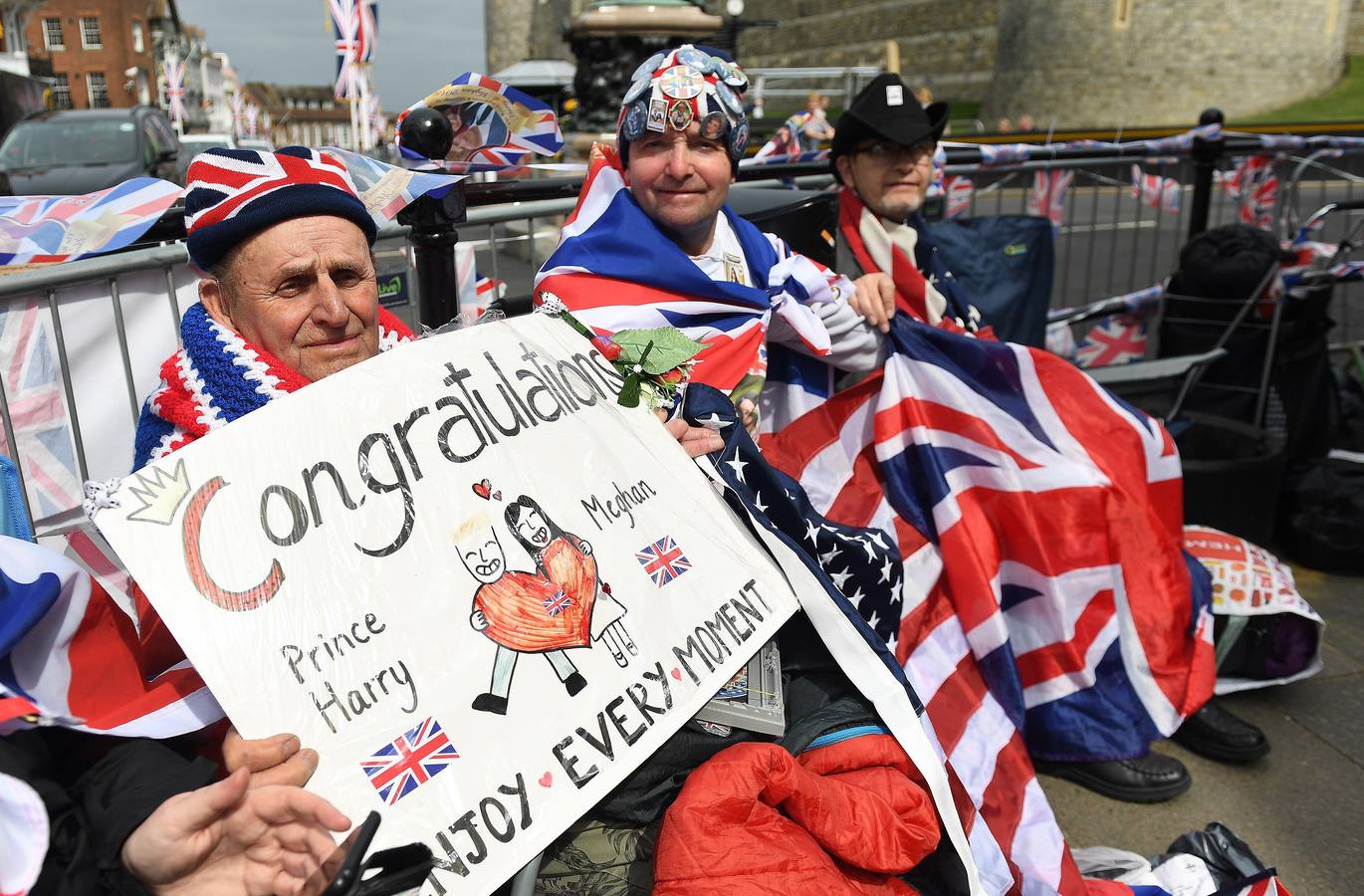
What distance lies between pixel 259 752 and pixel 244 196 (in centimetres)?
99

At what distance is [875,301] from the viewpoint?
2945 mm

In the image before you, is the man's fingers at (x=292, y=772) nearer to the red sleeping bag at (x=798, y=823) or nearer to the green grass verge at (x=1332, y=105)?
the red sleeping bag at (x=798, y=823)

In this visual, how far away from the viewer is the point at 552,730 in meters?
1.47

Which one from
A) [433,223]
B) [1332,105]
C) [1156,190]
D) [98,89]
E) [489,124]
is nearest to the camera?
[433,223]

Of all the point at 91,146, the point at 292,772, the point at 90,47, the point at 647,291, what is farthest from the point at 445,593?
the point at 90,47

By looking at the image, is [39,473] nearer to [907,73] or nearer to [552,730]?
[552,730]

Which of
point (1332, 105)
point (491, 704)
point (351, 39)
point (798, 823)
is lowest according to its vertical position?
point (798, 823)

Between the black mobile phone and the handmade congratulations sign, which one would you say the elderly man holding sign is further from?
the black mobile phone

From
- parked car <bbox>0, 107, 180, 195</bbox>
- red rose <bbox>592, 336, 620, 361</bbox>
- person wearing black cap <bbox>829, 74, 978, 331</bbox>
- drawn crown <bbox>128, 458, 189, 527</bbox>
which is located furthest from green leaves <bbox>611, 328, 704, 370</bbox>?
parked car <bbox>0, 107, 180, 195</bbox>

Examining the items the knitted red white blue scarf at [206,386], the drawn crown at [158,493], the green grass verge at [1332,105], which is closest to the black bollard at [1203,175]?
the knitted red white blue scarf at [206,386]

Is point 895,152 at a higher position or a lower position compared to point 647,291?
higher

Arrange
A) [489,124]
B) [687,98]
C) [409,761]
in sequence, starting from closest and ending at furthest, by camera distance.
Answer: [409,761] → [687,98] → [489,124]

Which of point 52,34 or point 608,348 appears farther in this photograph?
point 52,34

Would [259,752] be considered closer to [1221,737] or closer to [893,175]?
[1221,737]
